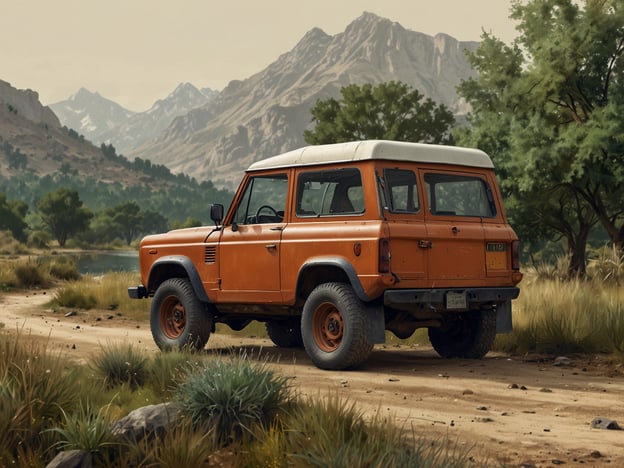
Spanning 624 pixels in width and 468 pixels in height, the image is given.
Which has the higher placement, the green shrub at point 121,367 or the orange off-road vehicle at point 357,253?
the orange off-road vehicle at point 357,253

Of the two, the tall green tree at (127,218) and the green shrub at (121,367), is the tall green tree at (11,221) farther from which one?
the green shrub at (121,367)

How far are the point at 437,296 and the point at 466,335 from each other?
177cm

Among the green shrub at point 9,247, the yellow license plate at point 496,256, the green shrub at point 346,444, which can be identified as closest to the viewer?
the green shrub at point 346,444

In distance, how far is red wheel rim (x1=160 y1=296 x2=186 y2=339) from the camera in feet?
42.8

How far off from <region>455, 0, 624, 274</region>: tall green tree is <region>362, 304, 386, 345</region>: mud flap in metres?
14.8

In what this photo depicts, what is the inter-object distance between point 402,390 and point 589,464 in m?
3.25

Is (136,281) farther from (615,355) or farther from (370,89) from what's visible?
(370,89)

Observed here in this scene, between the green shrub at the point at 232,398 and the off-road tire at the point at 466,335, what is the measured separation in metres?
5.27

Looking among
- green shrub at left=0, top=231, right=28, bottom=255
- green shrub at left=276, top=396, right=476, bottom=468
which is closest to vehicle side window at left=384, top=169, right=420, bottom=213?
green shrub at left=276, top=396, right=476, bottom=468

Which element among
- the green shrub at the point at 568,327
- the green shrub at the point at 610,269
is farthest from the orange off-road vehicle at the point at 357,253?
the green shrub at the point at 610,269

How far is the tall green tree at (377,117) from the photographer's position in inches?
2418

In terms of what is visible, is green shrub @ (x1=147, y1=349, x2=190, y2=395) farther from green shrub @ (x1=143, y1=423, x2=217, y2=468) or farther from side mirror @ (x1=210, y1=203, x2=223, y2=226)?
side mirror @ (x1=210, y1=203, x2=223, y2=226)

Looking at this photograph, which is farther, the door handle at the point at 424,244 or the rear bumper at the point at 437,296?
the door handle at the point at 424,244

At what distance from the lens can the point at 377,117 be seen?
6316 centimetres
